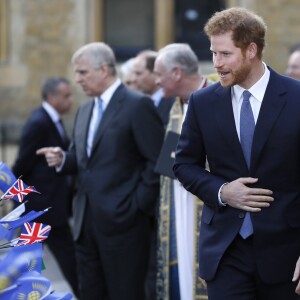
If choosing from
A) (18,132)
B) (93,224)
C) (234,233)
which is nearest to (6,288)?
(234,233)

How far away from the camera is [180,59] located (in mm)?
5930

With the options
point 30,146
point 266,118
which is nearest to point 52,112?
point 30,146

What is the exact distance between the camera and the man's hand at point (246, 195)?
4.15 m

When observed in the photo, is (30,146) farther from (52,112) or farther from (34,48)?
(34,48)

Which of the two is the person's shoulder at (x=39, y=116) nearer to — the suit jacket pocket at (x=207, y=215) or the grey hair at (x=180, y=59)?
the grey hair at (x=180, y=59)

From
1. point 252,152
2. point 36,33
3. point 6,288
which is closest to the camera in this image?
point 6,288

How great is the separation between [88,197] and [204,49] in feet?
26.4

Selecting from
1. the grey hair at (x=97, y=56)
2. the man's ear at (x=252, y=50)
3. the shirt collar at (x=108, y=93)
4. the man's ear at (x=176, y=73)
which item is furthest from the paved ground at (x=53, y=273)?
the man's ear at (x=252, y=50)

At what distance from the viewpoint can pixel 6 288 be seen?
320 centimetres

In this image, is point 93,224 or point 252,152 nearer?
point 252,152

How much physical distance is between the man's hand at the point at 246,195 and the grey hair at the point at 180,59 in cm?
180

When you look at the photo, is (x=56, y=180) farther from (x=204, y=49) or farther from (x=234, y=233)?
(x=204, y=49)

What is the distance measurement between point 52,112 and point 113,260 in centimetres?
202

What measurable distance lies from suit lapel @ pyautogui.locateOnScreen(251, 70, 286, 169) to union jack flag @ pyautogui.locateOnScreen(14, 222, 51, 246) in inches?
Result: 38.8
